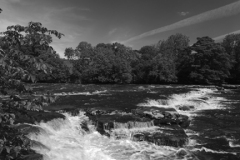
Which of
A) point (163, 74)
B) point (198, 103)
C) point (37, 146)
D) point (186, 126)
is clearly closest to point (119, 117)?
point (186, 126)

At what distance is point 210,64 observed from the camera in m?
39.2

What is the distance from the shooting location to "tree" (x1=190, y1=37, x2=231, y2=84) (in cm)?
3762

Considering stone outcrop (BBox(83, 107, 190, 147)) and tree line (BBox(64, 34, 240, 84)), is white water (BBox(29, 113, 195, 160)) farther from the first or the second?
tree line (BBox(64, 34, 240, 84))

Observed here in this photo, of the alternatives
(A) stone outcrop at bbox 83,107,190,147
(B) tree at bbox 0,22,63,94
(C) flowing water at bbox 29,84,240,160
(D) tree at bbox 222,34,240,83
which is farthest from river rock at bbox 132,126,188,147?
(D) tree at bbox 222,34,240,83

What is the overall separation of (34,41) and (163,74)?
40504mm

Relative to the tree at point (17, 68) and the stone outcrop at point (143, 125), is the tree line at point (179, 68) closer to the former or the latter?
the stone outcrop at point (143, 125)

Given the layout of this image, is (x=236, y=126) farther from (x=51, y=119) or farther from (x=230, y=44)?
(x=230, y=44)

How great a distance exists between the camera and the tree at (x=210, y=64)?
1481 inches

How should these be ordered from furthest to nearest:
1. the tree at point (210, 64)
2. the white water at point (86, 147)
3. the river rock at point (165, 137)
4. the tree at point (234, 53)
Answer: the tree at point (234, 53) < the tree at point (210, 64) < the river rock at point (165, 137) < the white water at point (86, 147)

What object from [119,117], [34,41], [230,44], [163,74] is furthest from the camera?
[230,44]

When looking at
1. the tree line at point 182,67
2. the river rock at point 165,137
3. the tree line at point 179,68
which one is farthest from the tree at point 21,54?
the tree line at point 182,67

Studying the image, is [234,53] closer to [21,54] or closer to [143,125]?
[143,125]

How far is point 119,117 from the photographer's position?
42.2 ft

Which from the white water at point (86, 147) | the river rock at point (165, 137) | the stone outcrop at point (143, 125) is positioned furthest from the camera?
the stone outcrop at point (143, 125)
